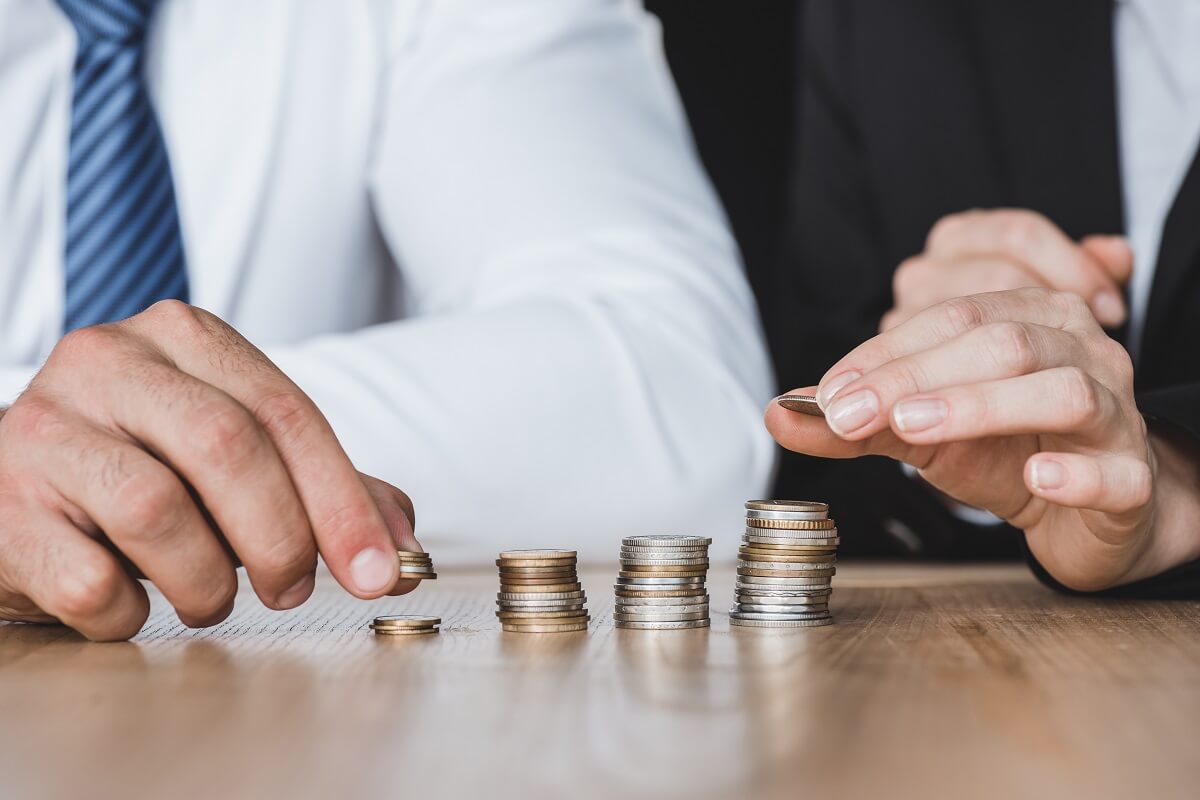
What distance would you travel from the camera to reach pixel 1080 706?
1.73 feet

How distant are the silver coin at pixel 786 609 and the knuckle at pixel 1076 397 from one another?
214 mm

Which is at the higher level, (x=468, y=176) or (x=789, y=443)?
(x=468, y=176)

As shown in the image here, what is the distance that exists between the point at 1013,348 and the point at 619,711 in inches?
17.6

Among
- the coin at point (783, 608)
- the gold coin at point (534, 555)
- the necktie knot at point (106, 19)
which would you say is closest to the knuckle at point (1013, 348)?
the coin at point (783, 608)

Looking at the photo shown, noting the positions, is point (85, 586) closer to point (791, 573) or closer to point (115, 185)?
point (791, 573)

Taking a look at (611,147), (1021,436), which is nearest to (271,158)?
(611,147)

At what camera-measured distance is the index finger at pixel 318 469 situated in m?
0.76

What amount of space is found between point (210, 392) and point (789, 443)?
410 millimetres

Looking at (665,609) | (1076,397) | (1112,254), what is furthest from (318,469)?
(1112,254)

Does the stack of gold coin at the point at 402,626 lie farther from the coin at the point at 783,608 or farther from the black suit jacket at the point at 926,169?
the black suit jacket at the point at 926,169

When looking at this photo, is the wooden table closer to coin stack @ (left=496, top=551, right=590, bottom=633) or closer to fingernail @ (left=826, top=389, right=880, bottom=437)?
coin stack @ (left=496, top=551, right=590, bottom=633)

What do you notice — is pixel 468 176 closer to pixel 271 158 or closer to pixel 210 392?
pixel 271 158

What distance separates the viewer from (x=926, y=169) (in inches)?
75.6

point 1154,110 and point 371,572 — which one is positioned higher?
point 1154,110
